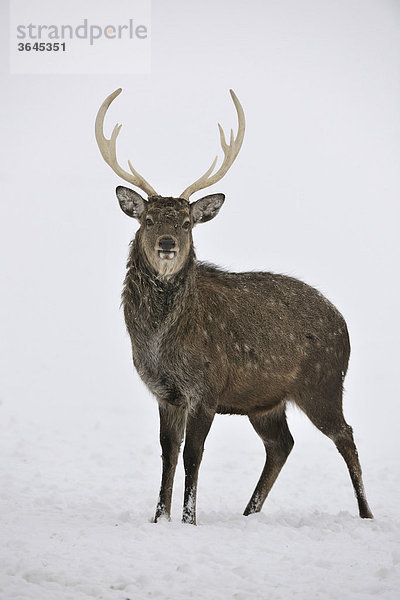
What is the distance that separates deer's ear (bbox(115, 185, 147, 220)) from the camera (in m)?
7.65

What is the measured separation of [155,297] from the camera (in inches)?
291

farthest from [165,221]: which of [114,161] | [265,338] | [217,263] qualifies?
[217,263]

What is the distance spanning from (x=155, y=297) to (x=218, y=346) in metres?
0.76

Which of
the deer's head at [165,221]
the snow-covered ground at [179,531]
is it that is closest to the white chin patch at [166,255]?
the deer's head at [165,221]

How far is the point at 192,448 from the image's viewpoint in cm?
716

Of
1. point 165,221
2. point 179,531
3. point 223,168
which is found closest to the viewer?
point 179,531

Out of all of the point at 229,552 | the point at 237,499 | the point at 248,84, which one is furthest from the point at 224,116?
the point at 229,552

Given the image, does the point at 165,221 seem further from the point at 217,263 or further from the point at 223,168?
the point at 217,263

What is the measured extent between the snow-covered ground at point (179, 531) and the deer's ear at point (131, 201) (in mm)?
2944

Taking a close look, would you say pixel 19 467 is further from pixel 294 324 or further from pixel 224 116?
pixel 224 116

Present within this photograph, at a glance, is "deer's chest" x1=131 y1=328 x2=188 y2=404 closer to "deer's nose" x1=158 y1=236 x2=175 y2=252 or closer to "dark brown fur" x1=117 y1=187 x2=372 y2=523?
"dark brown fur" x1=117 y1=187 x2=372 y2=523

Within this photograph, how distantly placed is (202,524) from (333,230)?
27.9 m

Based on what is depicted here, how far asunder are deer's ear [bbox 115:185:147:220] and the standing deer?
0.01 meters

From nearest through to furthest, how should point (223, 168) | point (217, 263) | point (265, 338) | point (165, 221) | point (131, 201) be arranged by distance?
point (165, 221) → point (131, 201) → point (265, 338) → point (223, 168) → point (217, 263)
